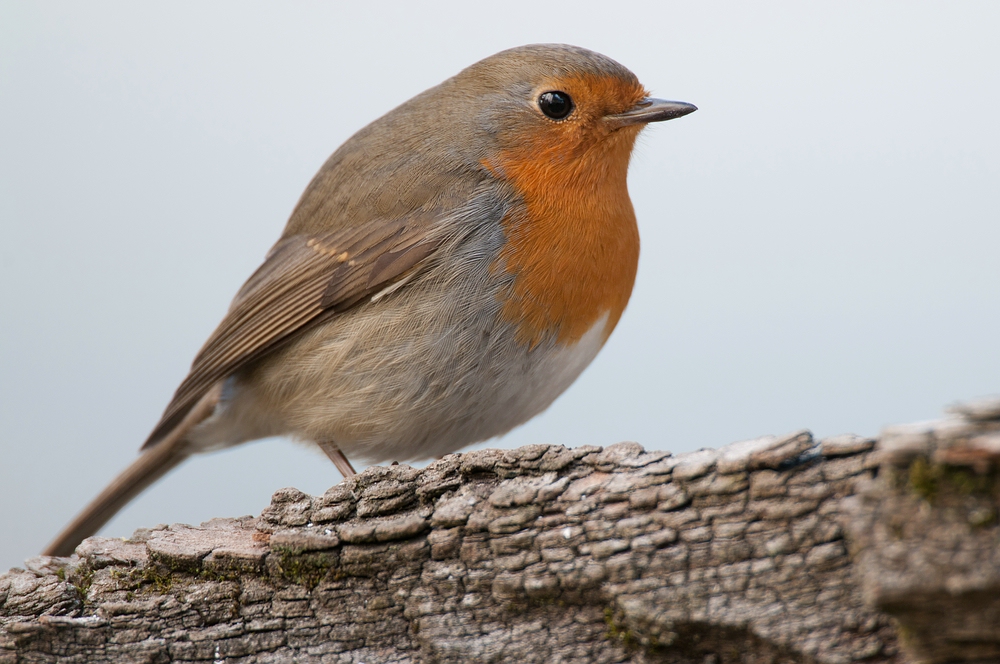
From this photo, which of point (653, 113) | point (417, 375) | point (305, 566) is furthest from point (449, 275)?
point (305, 566)

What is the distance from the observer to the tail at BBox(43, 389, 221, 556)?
4.02 m

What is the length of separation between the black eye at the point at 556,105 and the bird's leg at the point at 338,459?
5.28 ft

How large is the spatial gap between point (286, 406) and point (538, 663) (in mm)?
1837

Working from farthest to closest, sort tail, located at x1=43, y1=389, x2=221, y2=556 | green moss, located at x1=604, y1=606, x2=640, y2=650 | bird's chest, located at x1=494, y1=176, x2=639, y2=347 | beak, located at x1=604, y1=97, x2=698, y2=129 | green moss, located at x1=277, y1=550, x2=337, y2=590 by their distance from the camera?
tail, located at x1=43, y1=389, x2=221, y2=556, beak, located at x1=604, y1=97, x2=698, y2=129, bird's chest, located at x1=494, y1=176, x2=639, y2=347, green moss, located at x1=277, y1=550, x2=337, y2=590, green moss, located at x1=604, y1=606, x2=640, y2=650

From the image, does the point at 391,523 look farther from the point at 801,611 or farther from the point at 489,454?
the point at 801,611

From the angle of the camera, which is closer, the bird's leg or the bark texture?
the bark texture

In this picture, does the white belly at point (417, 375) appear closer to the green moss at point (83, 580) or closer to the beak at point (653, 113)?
the beak at point (653, 113)

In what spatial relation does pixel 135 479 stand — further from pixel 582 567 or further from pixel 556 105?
pixel 582 567

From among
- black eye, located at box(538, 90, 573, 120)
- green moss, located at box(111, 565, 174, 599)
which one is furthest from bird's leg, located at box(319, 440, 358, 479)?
black eye, located at box(538, 90, 573, 120)

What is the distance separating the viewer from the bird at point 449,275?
3.21m

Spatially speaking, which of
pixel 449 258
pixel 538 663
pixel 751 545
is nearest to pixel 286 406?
pixel 449 258

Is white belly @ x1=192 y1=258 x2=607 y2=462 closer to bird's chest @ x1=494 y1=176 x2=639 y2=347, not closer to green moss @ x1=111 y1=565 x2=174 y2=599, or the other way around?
bird's chest @ x1=494 y1=176 x2=639 y2=347

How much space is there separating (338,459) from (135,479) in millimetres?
1203

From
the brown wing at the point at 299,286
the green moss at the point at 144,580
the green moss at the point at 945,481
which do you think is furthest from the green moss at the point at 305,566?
the green moss at the point at 945,481
